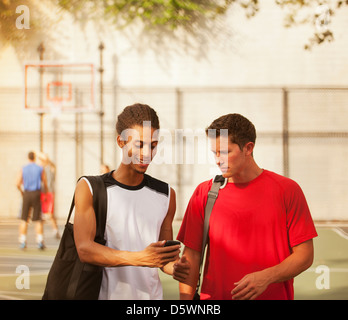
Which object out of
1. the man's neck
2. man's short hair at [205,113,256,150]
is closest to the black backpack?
the man's neck

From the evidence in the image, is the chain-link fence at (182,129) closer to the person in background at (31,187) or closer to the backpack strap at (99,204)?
the person in background at (31,187)

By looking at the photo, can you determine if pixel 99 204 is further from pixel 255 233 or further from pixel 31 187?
pixel 31 187

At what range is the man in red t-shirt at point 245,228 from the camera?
1894 mm

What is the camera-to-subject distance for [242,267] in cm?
192

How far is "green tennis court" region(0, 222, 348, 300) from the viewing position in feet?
15.0

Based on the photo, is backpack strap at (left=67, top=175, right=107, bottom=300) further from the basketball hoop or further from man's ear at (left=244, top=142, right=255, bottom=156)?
the basketball hoop

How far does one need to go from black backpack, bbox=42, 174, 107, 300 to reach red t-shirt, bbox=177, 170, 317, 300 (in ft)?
A: 1.44

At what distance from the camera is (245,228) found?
6.32 ft

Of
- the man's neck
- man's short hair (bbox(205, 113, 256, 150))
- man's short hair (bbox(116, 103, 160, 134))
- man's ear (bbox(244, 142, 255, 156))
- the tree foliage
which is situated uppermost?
the tree foliage

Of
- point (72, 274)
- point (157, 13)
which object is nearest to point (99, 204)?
point (72, 274)

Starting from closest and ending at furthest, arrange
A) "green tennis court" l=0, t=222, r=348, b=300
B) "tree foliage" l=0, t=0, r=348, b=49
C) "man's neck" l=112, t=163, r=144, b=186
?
"man's neck" l=112, t=163, r=144, b=186 < "green tennis court" l=0, t=222, r=348, b=300 < "tree foliage" l=0, t=0, r=348, b=49

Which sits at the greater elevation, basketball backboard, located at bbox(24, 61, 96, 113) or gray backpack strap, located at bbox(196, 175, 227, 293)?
basketball backboard, located at bbox(24, 61, 96, 113)

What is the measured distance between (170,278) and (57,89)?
4655mm

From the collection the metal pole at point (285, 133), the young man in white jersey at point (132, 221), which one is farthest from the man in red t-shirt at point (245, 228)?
the metal pole at point (285, 133)
